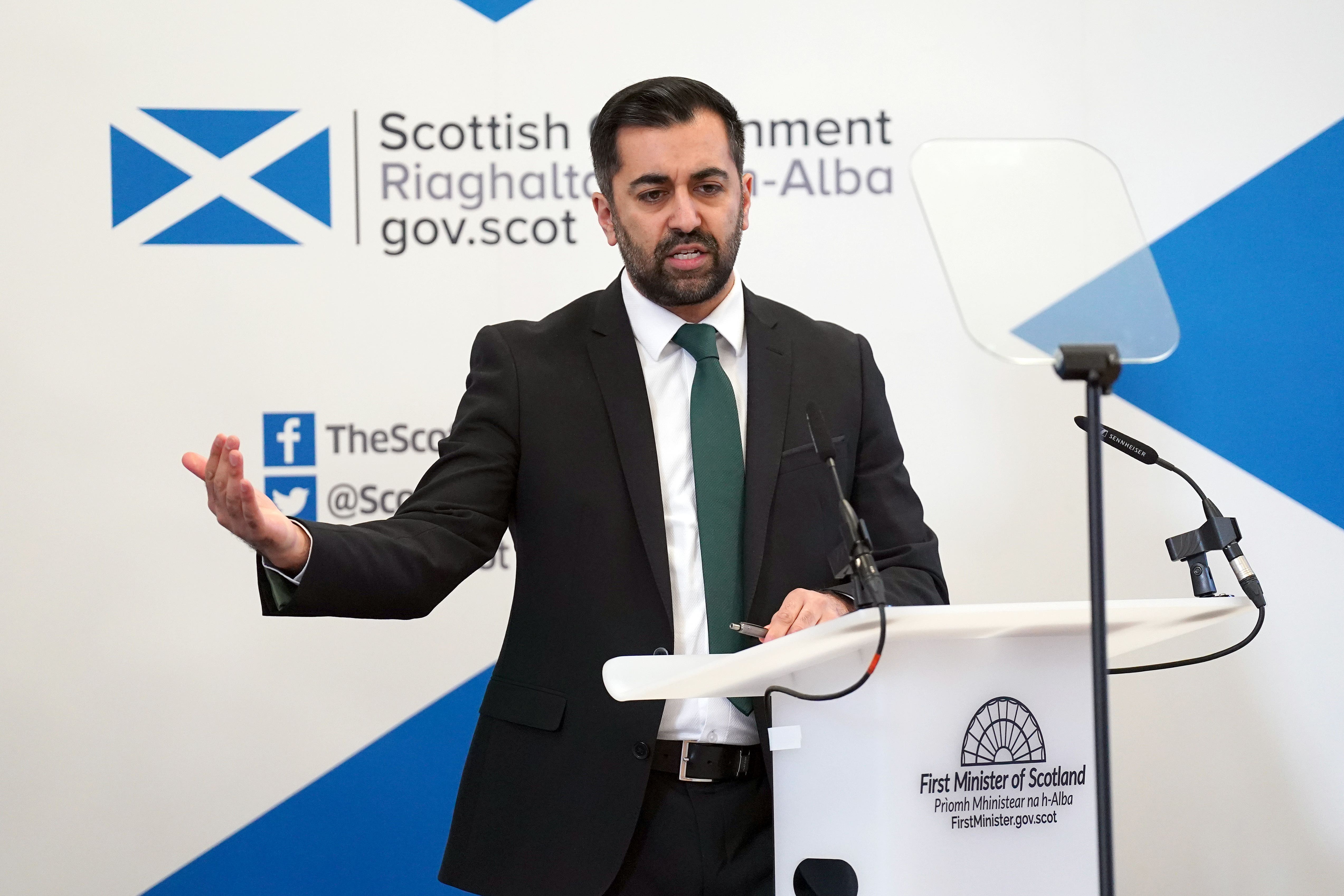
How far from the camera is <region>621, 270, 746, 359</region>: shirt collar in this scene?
1845mm

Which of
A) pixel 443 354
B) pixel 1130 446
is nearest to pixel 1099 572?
pixel 1130 446

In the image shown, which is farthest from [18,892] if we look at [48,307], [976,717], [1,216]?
[976,717]

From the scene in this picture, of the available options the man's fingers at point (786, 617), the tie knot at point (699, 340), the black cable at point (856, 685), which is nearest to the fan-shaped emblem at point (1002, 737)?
the black cable at point (856, 685)

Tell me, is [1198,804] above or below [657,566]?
below

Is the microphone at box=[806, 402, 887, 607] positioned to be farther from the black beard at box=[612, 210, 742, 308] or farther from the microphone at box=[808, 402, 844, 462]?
the black beard at box=[612, 210, 742, 308]

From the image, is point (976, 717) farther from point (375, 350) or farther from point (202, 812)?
point (202, 812)

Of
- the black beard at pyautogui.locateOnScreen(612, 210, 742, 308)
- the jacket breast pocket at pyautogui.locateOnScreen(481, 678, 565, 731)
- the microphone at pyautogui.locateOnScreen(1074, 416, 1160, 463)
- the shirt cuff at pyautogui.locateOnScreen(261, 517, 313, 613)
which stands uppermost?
the black beard at pyautogui.locateOnScreen(612, 210, 742, 308)

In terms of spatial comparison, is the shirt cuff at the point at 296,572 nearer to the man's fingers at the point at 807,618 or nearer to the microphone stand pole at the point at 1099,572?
the man's fingers at the point at 807,618

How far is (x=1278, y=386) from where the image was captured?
304 cm

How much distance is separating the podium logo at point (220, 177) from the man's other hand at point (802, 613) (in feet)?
6.30

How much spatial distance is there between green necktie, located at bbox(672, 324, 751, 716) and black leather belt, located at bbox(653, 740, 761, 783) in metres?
0.06

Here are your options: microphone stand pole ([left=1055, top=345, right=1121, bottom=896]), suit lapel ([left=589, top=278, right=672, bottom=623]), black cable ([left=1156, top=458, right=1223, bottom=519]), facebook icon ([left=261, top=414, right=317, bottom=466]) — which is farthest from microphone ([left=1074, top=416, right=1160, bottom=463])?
facebook icon ([left=261, top=414, right=317, bottom=466])

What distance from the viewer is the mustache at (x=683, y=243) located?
183 centimetres

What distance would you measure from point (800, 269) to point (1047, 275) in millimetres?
1898
